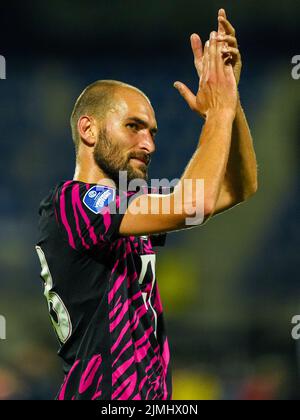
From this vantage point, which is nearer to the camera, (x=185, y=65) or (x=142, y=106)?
(x=142, y=106)

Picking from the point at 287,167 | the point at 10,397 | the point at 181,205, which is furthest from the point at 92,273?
the point at 287,167

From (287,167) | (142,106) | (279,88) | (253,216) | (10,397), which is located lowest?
(10,397)

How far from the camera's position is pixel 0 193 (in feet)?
19.5

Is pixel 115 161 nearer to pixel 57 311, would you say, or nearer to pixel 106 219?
pixel 106 219

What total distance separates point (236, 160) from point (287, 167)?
157 inches

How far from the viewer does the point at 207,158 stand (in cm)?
191

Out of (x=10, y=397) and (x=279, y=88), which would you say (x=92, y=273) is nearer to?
(x=10, y=397)

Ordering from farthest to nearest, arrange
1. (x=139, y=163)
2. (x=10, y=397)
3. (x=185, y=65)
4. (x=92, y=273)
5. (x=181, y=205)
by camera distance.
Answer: (x=185, y=65)
(x=10, y=397)
(x=139, y=163)
(x=92, y=273)
(x=181, y=205)

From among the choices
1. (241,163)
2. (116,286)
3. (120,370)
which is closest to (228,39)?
(241,163)

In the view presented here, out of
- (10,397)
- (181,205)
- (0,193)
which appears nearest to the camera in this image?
(181,205)

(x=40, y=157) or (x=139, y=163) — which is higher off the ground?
(x=40, y=157)

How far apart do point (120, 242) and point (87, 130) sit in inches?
19.5

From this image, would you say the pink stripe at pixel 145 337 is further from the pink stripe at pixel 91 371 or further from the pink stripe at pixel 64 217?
the pink stripe at pixel 64 217

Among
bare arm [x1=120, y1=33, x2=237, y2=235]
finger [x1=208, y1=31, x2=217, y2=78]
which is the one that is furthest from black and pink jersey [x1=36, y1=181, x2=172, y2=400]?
finger [x1=208, y1=31, x2=217, y2=78]
